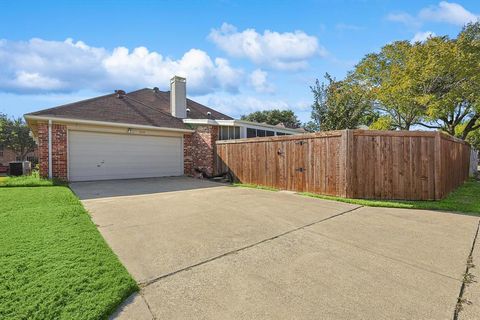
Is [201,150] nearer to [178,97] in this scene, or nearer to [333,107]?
[178,97]

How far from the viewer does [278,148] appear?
9531 millimetres

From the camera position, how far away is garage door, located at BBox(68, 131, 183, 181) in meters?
10.6

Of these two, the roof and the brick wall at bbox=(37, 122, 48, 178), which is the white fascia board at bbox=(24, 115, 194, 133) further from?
the brick wall at bbox=(37, 122, 48, 178)

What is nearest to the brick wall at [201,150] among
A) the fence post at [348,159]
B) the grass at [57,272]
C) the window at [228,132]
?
the window at [228,132]

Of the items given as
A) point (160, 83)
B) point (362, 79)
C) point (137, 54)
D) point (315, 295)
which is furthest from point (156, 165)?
point (362, 79)

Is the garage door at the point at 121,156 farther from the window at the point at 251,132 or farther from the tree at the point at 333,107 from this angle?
the tree at the point at 333,107

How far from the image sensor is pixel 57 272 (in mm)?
2631

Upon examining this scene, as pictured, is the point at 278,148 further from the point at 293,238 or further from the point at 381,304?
the point at 381,304

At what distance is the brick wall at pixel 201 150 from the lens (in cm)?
1295

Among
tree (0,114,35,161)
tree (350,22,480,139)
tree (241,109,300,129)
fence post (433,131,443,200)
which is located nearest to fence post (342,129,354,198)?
fence post (433,131,443,200)

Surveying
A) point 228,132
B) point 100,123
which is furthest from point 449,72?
point 100,123

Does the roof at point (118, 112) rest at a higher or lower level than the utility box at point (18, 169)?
higher

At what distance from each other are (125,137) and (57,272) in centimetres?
1008

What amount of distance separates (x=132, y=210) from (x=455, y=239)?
20.1 ft
